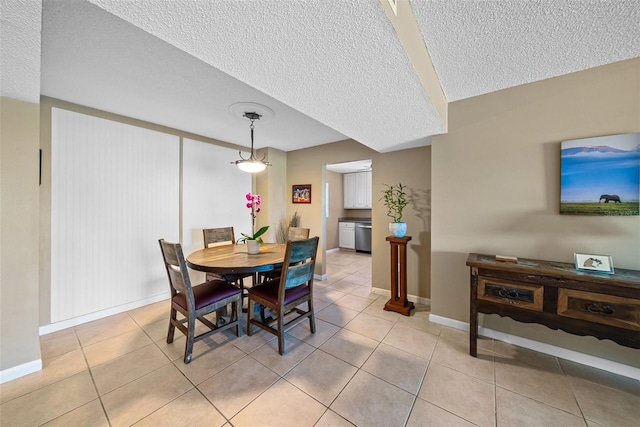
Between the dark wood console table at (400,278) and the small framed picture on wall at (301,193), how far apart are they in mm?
1896

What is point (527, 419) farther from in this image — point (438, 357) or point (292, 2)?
point (292, 2)

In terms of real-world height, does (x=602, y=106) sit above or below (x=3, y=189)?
above

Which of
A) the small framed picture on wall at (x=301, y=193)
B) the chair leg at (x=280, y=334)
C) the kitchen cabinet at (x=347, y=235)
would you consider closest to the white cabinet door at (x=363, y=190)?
the kitchen cabinet at (x=347, y=235)

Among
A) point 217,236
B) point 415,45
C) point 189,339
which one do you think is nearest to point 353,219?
point 217,236

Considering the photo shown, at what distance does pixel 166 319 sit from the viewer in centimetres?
254

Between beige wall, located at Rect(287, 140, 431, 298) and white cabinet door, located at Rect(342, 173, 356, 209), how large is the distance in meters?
2.71

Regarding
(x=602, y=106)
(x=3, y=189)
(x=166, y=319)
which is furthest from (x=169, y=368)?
(x=602, y=106)

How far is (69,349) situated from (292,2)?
325 centimetres

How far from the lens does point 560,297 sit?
154 centimetres

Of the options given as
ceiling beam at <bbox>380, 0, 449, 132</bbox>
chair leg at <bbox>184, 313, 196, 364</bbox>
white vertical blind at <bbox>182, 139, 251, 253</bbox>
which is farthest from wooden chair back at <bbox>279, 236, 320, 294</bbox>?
white vertical blind at <bbox>182, 139, 251, 253</bbox>

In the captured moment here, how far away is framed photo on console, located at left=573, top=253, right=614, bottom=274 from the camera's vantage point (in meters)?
1.51

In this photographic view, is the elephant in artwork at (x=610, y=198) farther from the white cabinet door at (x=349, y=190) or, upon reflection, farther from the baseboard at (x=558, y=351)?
the white cabinet door at (x=349, y=190)

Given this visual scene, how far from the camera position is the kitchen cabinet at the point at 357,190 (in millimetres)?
6312

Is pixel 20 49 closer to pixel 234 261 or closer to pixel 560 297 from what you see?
pixel 234 261
